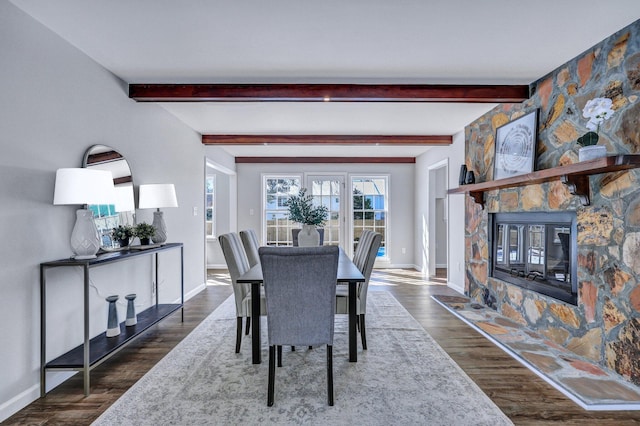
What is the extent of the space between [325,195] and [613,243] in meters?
5.01

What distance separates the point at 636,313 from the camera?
85.5 inches

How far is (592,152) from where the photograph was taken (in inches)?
89.4

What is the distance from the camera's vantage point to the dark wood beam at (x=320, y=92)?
318 cm

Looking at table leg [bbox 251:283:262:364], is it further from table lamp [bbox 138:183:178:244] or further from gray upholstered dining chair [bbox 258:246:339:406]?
table lamp [bbox 138:183:178:244]

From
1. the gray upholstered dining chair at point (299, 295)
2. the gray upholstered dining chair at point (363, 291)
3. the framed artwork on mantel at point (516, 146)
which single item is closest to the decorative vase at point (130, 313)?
the gray upholstered dining chair at point (299, 295)

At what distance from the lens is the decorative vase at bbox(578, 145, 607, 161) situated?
2.24 meters

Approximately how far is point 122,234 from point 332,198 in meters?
4.54

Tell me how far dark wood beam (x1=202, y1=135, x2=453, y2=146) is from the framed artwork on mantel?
143 centimetres

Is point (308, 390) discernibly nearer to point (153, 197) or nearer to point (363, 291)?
point (363, 291)

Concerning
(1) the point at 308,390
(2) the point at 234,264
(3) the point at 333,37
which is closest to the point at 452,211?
(3) the point at 333,37

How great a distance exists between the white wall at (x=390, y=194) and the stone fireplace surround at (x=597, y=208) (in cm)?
350

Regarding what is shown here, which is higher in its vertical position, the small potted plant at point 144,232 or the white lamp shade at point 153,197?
the white lamp shade at point 153,197

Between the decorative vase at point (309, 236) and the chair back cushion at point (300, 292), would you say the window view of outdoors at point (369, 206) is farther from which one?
the chair back cushion at point (300, 292)

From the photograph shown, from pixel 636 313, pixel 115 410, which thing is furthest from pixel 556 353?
pixel 115 410
